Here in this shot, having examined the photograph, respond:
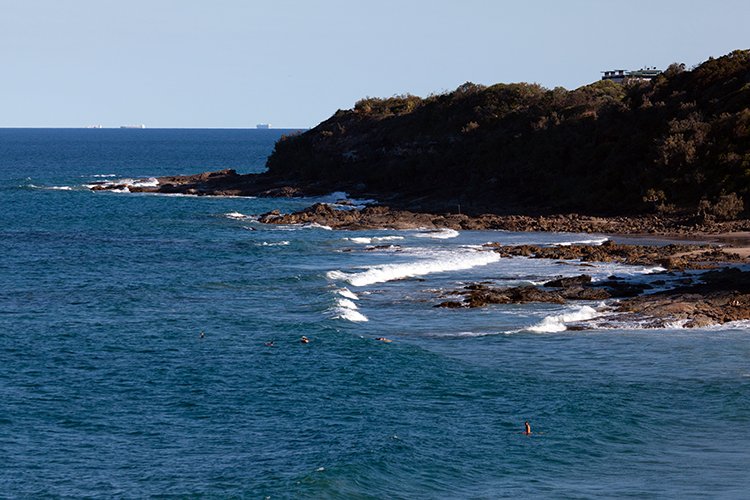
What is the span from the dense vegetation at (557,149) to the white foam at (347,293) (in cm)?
2645

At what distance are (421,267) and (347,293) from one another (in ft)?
23.3

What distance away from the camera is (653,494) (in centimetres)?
1934

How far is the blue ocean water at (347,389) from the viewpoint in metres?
20.6

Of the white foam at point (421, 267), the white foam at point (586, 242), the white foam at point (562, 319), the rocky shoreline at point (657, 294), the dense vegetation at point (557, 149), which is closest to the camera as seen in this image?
the white foam at point (562, 319)

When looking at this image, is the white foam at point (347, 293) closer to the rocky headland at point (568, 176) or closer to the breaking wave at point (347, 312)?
the breaking wave at point (347, 312)

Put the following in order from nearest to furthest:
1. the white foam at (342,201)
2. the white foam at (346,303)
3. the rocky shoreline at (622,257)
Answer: the rocky shoreline at (622,257), the white foam at (346,303), the white foam at (342,201)

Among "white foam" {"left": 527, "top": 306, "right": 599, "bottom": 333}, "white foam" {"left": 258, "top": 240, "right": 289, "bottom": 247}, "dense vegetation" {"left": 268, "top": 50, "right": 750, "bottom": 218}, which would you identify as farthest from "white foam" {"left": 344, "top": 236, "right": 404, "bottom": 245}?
"white foam" {"left": 527, "top": 306, "right": 599, "bottom": 333}

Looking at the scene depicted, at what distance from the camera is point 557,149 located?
74000mm

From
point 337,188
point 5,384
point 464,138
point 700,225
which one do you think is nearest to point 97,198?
point 337,188

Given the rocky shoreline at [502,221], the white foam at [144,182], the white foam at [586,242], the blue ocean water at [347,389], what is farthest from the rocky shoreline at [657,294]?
the white foam at [144,182]

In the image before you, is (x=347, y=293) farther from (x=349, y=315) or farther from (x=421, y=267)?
(x=421, y=267)

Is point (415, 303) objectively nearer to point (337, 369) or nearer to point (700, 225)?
Answer: point (337, 369)

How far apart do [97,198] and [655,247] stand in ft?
179

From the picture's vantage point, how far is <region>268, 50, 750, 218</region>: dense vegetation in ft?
206
